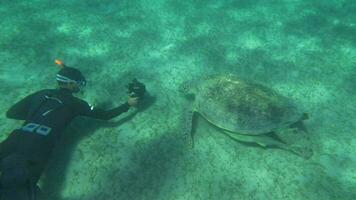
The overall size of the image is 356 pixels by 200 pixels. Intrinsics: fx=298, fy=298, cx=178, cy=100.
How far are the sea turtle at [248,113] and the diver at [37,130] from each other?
1.13 m

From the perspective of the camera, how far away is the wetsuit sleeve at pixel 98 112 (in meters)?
4.44

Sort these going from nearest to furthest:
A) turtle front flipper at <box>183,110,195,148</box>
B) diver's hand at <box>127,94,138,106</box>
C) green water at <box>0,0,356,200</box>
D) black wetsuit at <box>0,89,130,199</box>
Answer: black wetsuit at <box>0,89,130,199</box> → green water at <box>0,0,356,200</box> → turtle front flipper at <box>183,110,195,148</box> → diver's hand at <box>127,94,138,106</box>

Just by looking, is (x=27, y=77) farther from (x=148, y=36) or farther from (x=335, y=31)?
(x=335, y=31)

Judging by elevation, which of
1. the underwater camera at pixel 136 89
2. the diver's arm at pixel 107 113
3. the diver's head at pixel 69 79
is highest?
the diver's head at pixel 69 79

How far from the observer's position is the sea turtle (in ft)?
14.2

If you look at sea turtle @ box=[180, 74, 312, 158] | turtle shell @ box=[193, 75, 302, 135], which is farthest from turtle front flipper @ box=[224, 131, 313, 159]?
turtle shell @ box=[193, 75, 302, 135]

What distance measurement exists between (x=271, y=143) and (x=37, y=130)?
10.8 feet

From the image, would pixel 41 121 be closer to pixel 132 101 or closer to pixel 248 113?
pixel 132 101

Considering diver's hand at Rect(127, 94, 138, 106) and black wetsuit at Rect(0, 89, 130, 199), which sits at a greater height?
black wetsuit at Rect(0, 89, 130, 199)

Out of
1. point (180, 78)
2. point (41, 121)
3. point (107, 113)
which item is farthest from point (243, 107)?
point (41, 121)

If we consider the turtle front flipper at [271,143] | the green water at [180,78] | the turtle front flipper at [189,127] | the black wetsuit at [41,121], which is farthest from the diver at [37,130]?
the turtle front flipper at [271,143]

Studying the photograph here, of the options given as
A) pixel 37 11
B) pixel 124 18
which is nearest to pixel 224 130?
pixel 124 18

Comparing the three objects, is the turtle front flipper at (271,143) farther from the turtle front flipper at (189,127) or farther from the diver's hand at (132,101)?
the diver's hand at (132,101)

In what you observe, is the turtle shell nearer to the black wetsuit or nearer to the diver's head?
the black wetsuit
